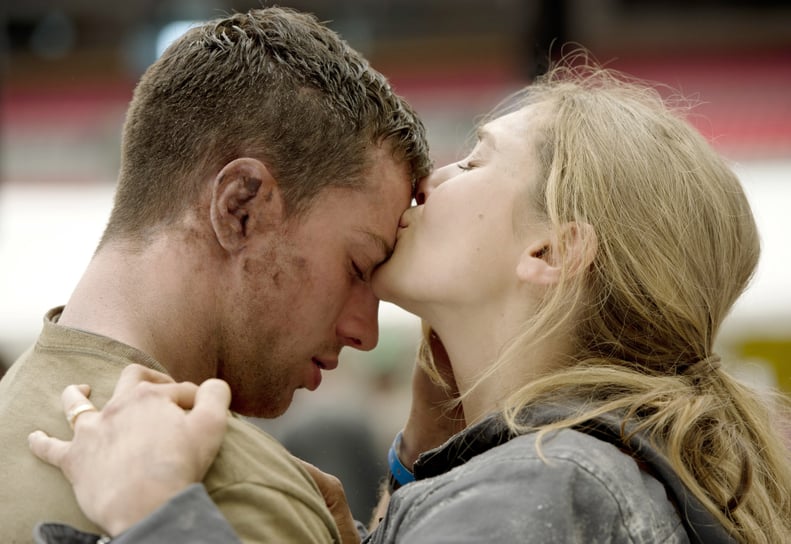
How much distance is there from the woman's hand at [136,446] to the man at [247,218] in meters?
0.16

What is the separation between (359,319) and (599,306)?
49 centimetres

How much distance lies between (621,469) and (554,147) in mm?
649

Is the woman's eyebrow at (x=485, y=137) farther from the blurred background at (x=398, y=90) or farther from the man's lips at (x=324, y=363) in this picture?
the blurred background at (x=398, y=90)

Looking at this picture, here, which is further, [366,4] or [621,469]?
[366,4]

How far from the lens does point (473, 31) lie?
11773 millimetres

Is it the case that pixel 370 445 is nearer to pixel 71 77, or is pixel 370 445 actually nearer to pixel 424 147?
pixel 424 147

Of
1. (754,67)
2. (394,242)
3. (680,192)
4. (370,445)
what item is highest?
(680,192)

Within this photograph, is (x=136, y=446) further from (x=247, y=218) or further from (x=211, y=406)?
(x=247, y=218)

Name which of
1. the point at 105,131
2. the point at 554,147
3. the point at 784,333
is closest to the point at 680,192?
the point at 554,147

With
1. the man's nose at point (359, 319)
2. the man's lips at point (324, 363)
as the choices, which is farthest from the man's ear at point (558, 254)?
the man's lips at point (324, 363)

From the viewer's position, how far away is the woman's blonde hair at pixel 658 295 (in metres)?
1.76

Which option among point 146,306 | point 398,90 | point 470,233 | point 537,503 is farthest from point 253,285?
point 398,90

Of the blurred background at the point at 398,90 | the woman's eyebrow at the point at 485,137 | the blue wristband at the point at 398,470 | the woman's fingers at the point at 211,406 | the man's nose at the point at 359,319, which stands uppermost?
the woman's eyebrow at the point at 485,137

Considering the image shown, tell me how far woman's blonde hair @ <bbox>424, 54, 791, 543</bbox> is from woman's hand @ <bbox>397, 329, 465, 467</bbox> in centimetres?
42
